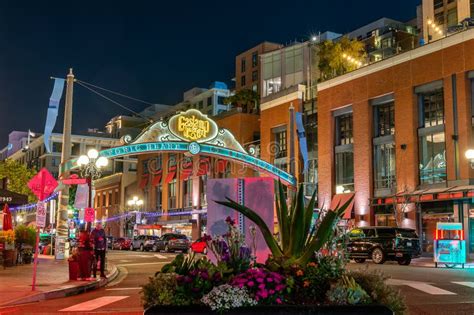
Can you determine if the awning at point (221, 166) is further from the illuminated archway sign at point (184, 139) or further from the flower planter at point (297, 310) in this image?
the flower planter at point (297, 310)

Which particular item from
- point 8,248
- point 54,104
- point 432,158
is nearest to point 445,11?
point 432,158

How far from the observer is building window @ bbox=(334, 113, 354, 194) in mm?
44500

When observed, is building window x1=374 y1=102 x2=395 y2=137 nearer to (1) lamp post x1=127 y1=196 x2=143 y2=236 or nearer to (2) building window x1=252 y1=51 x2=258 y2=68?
(1) lamp post x1=127 y1=196 x2=143 y2=236

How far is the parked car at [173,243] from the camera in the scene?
1746 inches

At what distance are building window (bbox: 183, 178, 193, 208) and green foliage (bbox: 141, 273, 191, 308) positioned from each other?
5673cm

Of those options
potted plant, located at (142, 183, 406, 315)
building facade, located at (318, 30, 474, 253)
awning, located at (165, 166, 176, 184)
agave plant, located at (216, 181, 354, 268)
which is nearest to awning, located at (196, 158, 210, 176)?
awning, located at (165, 166, 176, 184)

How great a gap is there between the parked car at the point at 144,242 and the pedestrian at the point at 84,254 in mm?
29839

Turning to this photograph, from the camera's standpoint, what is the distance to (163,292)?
6621 millimetres

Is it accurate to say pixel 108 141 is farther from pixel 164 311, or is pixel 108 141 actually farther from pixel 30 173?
pixel 164 311

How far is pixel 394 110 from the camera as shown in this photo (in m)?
40.5

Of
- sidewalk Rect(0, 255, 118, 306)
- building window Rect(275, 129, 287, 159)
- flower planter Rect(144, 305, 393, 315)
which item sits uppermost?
building window Rect(275, 129, 287, 159)

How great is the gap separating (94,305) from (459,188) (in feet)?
84.1

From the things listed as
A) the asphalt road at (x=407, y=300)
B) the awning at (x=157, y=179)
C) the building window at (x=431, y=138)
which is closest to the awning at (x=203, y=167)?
the awning at (x=157, y=179)

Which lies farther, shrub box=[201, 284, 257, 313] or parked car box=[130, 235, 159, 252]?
parked car box=[130, 235, 159, 252]
